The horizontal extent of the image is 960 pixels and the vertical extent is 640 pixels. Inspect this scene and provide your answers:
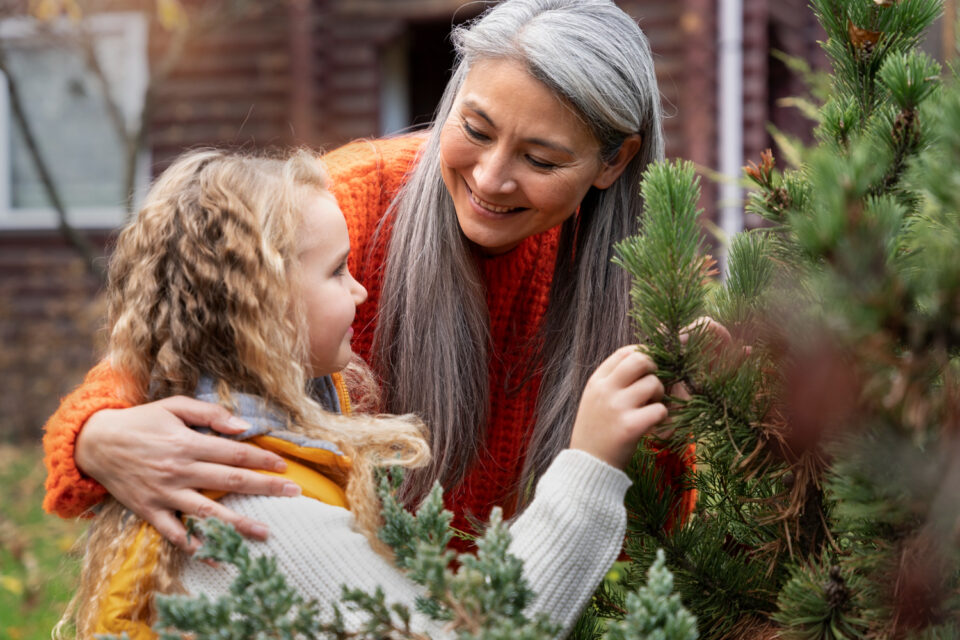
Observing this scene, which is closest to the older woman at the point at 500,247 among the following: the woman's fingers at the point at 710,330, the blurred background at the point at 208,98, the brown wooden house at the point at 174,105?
the woman's fingers at the point at 710,330

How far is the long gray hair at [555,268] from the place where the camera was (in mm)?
1905

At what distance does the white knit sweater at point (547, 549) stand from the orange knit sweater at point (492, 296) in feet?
2.55

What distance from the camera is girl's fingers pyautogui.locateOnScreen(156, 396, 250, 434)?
1488 mm

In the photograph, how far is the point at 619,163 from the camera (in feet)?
6.75

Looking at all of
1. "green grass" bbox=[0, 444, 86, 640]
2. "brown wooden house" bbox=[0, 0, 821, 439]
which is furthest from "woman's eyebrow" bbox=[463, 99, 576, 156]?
"brown wooden house" bbox=[0, 0, 821, 439]

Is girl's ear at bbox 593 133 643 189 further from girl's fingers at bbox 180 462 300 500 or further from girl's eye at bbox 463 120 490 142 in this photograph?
girl's fingers at bbox 180 462 300 500

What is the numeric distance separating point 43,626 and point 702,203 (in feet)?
15.9

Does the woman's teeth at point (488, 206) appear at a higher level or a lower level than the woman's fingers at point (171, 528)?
higher

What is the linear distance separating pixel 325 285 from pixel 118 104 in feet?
23.2

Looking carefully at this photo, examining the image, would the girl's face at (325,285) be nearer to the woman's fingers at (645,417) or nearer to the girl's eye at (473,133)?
the girl's eye at (473,133)

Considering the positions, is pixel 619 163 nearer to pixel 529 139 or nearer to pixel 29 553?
pixel 529 139

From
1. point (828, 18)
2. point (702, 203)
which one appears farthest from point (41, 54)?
point (828, 18)

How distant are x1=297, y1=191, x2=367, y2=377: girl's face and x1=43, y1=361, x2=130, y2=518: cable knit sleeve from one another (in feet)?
1.09

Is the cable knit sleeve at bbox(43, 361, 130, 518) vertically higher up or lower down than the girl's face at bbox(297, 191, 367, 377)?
lower down
